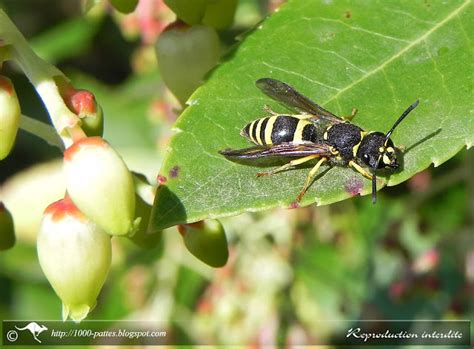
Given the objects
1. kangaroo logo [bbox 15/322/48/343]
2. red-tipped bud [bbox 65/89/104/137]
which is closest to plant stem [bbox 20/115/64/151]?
red-tipped bud [bbox 65/89/104/137]

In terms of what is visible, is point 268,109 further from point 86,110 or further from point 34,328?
point 34,328

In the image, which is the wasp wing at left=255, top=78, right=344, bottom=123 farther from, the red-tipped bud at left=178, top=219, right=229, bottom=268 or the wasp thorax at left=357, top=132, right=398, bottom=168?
the red-tipped bud at left=178, top=219, right=229, bottom=268

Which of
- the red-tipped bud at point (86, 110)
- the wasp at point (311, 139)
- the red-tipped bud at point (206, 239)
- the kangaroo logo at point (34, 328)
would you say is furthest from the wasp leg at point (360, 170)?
the kangaroo logo at point (34, 328)

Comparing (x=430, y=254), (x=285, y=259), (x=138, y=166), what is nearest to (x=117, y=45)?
(x=138, y=166)

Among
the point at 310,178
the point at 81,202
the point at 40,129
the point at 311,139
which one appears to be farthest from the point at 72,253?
the point at 311,139

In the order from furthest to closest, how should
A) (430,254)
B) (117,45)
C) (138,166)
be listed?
1. (117,45)
2. (138,166)
3. (430,254)

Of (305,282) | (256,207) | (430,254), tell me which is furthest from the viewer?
(305,282)

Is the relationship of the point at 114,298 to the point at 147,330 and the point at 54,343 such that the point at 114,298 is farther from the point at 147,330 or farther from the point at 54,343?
the point at 147,330
